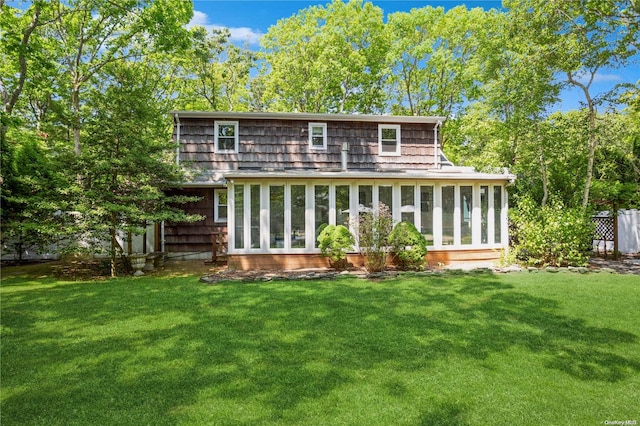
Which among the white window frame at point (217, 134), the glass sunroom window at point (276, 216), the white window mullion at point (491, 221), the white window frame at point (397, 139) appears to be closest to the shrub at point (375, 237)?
the glass sunroom window at point (276, 216)

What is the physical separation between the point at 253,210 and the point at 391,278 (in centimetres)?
422

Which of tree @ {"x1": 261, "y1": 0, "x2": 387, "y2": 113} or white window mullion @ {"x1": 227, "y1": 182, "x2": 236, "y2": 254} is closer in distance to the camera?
white window mullion @ {"x1": 227, "y1": 182, "x2": 236, "y2": 254}

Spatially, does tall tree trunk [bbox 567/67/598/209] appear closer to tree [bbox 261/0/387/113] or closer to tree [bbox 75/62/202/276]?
tree [bbox 75/62/202/276]

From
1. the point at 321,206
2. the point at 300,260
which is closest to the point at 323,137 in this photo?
the point at 321,206

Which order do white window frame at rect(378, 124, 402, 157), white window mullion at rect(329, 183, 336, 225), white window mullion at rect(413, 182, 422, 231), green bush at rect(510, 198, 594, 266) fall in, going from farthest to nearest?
white window frame at rect(378, 124, 402, 157), white window mullion at rect(413, 182, 422, 231), white window mullion at rect(329, 183, 336, 225), green bush at rect(510, 198, 594, 266)

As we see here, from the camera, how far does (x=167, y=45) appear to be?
1268 cm

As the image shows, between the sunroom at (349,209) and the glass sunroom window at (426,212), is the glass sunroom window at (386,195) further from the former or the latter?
the glass sunroom window at (426,212)

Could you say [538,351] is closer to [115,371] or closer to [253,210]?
[115,371]

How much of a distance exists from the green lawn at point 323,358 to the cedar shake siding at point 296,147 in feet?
25.0

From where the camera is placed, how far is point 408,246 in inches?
395

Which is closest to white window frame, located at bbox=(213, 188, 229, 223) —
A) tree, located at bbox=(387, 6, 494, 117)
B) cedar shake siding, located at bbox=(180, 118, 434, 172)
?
cedar shake siding, located at bbox=(180, 118, 434, 172)

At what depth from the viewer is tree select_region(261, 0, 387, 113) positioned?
22562mm

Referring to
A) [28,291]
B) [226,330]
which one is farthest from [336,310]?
[28,291]

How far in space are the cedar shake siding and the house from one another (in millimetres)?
39
